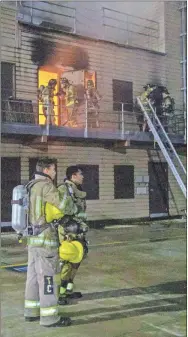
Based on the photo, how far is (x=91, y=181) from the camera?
1416 centimetres

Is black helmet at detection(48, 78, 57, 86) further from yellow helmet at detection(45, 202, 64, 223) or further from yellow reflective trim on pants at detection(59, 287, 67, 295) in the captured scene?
yellow helmet at detection(45, 202, 64, 223)

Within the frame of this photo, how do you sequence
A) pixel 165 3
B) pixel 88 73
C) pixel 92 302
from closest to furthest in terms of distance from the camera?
pixel 92 302 → pixel 88 73 → pixel 165 3

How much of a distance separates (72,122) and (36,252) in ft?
30.6

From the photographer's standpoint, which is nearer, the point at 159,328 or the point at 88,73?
the point at 159,328

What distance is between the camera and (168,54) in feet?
54.1

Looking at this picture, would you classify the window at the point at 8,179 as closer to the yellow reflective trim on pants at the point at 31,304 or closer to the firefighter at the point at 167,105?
the firefighter at the point at 167,105

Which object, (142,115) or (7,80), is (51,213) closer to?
(7,80)

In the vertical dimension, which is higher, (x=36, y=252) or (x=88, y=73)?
(x=88, y=73)

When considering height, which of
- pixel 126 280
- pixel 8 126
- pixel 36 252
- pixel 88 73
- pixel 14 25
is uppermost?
pixel 14 25

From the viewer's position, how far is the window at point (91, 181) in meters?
14.1

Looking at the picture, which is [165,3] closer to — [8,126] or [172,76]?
[172,76]

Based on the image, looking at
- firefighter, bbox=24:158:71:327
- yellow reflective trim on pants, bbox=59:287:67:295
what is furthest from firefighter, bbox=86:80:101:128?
firefighter, bbox=24:158:71:327

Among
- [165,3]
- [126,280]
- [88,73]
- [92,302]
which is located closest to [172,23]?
[165,3]

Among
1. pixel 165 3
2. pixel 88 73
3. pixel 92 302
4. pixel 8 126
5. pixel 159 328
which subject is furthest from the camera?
pixel 165 3
